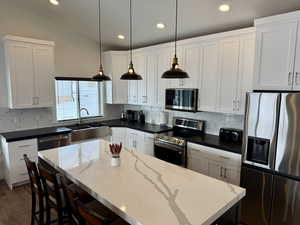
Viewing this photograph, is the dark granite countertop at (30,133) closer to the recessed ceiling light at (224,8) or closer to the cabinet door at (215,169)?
the cabinet door at (215,169)

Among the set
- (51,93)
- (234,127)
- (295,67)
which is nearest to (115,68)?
(51,93)

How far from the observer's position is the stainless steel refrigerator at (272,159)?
7.07ft

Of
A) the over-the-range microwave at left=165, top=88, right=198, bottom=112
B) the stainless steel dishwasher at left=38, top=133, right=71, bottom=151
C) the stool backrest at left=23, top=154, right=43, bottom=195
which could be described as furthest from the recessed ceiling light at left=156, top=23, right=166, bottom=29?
the stool backrest at left=23, top=154, right=43, bottom=195

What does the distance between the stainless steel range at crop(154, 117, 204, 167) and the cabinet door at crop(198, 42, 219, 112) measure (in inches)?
20.9

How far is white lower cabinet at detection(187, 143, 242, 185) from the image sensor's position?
9.38 ft

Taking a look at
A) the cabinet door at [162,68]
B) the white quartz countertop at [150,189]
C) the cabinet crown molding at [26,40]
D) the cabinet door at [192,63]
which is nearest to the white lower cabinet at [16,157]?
the white quartz countertop at [150,189]

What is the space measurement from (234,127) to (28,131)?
384 cm

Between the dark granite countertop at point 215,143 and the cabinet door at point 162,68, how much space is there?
43.5 inches

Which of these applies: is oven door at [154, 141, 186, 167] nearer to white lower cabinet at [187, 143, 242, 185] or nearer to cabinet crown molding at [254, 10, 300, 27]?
white lower cabinet at [187, 143, 242, 185]

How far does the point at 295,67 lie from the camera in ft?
7.63

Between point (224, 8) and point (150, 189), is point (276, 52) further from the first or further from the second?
point (150, 189)

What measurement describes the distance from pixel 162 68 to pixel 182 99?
81cm

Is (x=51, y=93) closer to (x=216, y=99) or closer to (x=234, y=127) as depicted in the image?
(x=216, y=99)

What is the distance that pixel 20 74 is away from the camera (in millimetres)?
3633
